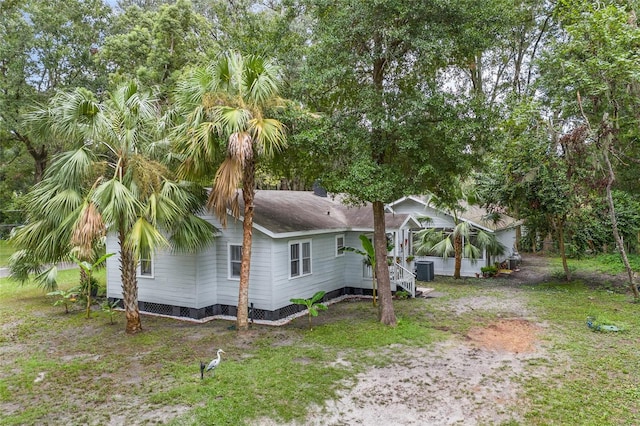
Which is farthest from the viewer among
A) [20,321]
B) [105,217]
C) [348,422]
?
[20,321]

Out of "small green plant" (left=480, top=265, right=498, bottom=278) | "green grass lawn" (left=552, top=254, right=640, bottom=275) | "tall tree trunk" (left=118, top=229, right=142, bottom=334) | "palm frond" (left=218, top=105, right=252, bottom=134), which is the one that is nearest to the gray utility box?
"small green plant" (left=480, top=265, right=498, bottom=278)

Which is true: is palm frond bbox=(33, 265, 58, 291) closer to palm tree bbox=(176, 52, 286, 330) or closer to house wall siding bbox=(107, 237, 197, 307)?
house wall siding bbox=(107, 237, 197, 307)

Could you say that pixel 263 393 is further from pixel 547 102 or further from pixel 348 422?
pixel 547 102

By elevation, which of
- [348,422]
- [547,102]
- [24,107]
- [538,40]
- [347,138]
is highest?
[538,40]

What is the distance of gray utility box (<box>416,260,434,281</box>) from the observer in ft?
61.1

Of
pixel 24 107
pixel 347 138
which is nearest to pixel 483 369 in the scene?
pixel 347 138

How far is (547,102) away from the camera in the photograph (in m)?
15.6

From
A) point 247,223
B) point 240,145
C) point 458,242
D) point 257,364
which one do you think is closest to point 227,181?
point 240,145

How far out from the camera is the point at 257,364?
831cm

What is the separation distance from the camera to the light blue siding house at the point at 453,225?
19.5 m

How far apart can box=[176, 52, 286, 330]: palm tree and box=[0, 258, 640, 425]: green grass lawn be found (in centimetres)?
226

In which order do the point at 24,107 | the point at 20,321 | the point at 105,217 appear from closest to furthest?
1. the point at 105,217
2. the point at 20,321
3. the point at 24,107

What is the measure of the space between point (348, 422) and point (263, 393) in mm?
1593

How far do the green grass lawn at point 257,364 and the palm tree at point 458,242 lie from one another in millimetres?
5292
